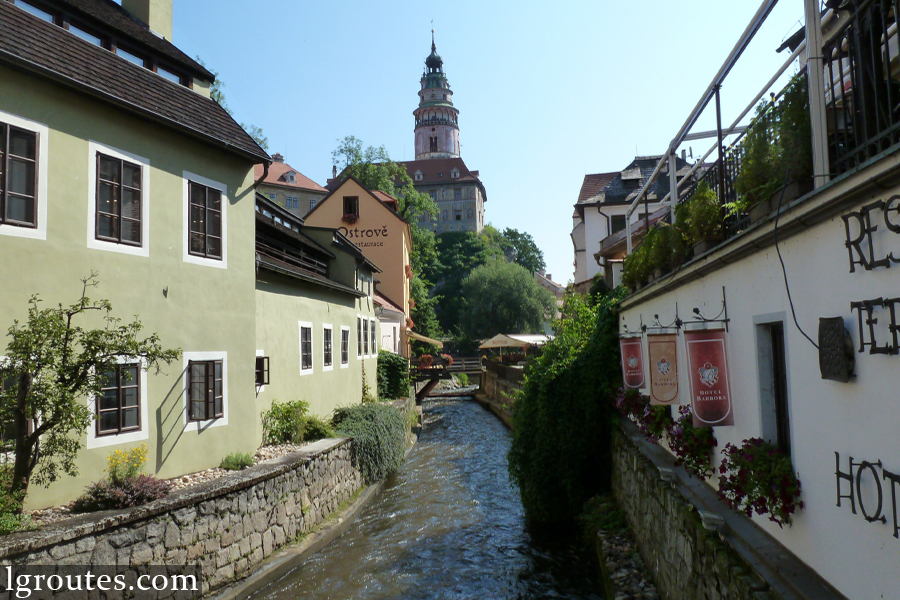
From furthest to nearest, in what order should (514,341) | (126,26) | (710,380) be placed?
(514,341)
(126,26)
(710,380)

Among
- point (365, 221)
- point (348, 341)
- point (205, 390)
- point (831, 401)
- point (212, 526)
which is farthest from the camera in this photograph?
point (365, 221)

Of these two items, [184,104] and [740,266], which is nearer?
[740,266]

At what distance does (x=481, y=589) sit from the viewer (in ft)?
33.8

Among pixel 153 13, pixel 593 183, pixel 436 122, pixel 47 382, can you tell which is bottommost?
pixel 47 382

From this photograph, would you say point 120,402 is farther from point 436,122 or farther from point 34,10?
point 436,122

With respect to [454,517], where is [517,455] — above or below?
above

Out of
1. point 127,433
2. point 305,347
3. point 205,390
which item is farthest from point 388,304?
point 127,433

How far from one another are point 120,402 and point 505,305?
48.5 meters

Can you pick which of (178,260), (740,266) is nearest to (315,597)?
(178,260)

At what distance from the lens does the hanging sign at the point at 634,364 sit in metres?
9.76

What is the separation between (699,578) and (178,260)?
341 inches

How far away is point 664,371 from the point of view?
7.61 metres

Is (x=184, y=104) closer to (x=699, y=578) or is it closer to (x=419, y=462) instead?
(x=699, y=578)

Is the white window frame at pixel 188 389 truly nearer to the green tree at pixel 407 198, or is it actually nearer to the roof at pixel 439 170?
the green tree at pixel 407 198
